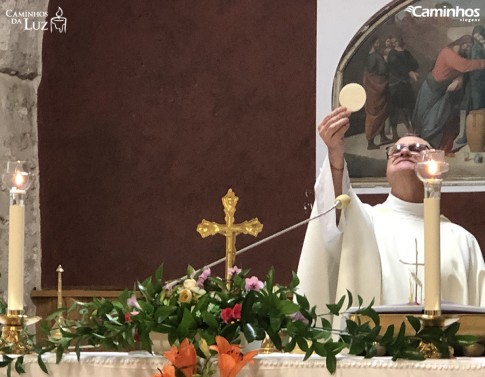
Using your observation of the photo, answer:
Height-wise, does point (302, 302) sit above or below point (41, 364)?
above

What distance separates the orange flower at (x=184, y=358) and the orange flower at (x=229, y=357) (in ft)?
0.15

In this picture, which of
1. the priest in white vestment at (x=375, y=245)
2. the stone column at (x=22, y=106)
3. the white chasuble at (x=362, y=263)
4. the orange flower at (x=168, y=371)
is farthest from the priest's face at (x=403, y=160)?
the stone column at (x=22, y=106)

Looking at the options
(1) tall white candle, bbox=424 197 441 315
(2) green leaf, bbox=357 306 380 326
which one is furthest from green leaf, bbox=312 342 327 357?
(1) tall white candle, bbox=424 197 441 315

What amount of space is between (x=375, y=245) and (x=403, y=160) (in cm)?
46

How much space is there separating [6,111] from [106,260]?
3.29 feet

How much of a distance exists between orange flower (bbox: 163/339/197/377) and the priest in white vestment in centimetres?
147

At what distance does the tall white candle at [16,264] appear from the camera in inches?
100

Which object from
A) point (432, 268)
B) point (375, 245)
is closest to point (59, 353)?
point (432, 268)

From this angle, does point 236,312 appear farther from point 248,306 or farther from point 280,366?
point 280,366

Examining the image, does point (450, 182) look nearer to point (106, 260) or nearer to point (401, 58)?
point (401, 58)

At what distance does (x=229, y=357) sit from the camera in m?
2.23

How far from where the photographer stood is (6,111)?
5.88 meters

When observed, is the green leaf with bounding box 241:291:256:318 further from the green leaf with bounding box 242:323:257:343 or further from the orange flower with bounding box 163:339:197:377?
the orange flower with bounding box 163:339:197:377

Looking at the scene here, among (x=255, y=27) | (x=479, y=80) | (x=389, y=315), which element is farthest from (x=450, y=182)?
(x=389, y=315)
